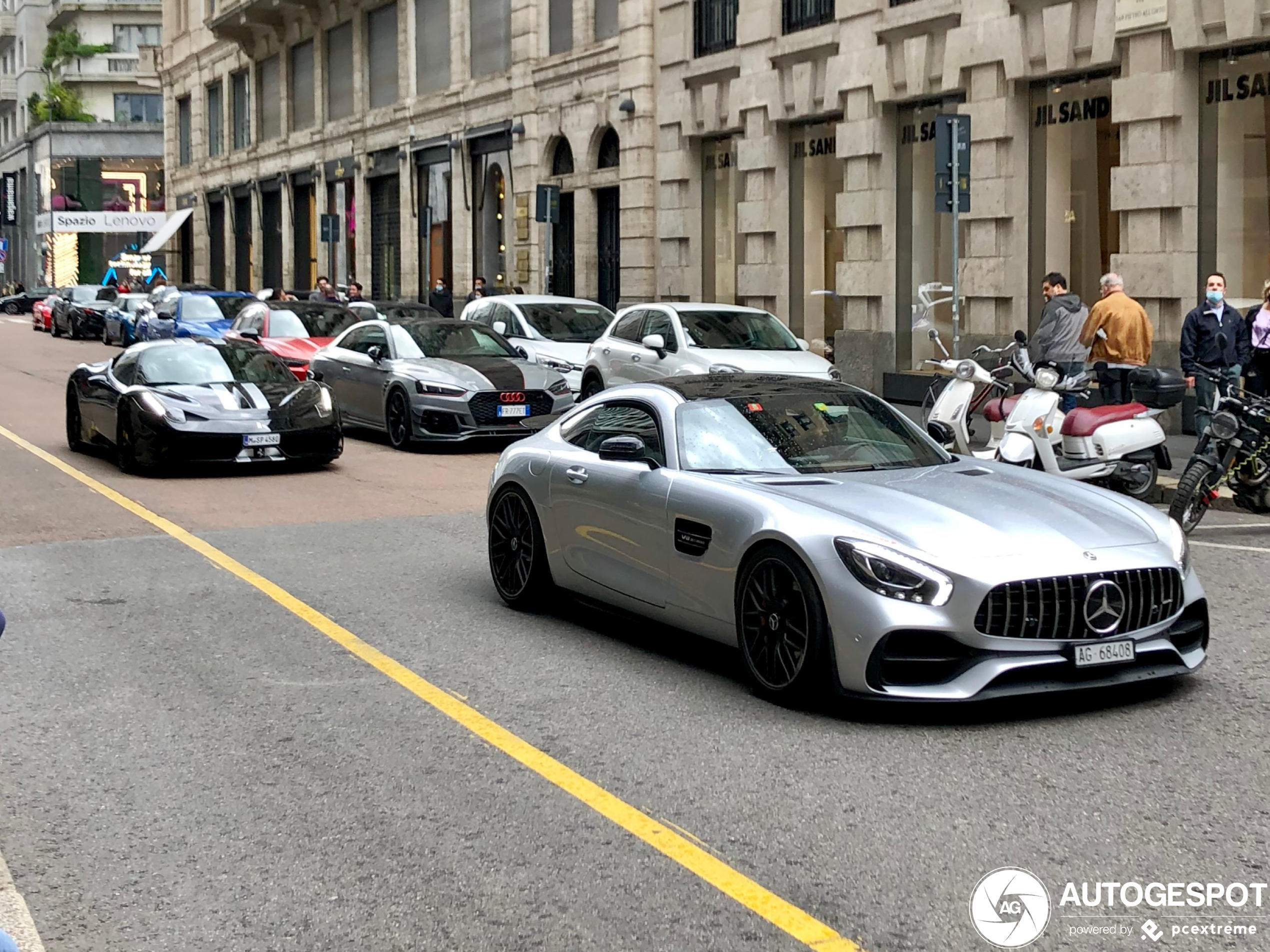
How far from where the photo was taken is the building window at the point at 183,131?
63.6 meters

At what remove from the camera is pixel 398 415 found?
19203mm

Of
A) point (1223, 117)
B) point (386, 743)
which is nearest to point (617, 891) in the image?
point (386, 743)

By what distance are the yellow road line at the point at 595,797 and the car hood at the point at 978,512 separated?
156cm

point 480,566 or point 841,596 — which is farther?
point 480,566

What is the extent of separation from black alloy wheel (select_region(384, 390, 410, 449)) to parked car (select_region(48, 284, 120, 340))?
30.9 meters

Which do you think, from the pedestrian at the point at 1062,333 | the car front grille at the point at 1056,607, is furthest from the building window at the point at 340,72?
the car front grille at the point at 1056,607

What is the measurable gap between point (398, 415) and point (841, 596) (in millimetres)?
13148

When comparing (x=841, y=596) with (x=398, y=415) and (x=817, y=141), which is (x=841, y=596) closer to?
(x=398, y=415)

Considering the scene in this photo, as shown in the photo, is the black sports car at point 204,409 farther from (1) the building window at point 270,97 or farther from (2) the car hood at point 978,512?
(1) the building window at point 270,97

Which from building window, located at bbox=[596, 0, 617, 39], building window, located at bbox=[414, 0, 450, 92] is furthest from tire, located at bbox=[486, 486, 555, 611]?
building window, located at bbox=[414, 0, 450, 92]

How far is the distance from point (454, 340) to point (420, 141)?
21.9 meters

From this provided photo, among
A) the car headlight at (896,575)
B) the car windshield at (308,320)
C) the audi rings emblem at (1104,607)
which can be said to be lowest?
the audi rings emblem at (1104,607)

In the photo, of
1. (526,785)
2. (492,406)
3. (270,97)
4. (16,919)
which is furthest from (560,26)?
(16,919)

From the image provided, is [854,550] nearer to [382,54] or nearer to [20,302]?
[382,54]
